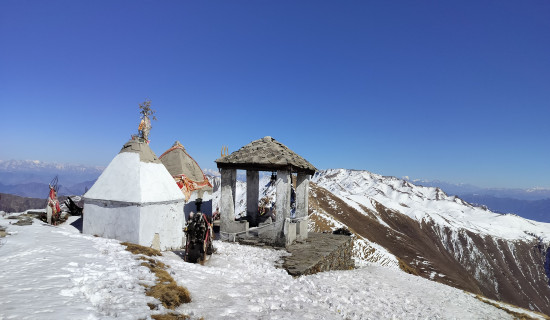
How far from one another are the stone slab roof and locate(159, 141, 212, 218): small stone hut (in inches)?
242

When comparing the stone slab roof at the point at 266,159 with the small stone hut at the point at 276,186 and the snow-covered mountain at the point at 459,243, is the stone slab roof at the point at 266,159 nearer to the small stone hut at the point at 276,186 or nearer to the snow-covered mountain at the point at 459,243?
the small stone hut at the point at 276,186

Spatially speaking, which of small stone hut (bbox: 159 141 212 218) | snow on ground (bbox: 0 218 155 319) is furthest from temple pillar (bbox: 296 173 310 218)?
snow on ground (bbox: 0 218 155 319)

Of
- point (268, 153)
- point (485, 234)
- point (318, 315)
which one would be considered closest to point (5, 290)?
point (318, 315)

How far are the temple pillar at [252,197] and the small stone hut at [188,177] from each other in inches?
134

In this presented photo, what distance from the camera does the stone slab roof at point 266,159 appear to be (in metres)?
16.0

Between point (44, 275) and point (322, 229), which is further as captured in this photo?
point (322, 229)

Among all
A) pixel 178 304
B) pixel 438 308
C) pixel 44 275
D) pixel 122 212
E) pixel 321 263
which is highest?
pixel 122 212

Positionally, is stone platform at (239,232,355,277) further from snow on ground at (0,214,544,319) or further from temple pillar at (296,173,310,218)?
temple pillar at (296,173,310,218)

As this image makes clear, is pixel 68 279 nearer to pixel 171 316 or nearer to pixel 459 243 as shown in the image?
pixel 171 316

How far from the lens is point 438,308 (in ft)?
38.2

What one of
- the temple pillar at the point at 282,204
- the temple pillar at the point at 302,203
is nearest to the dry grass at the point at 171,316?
the temple pillar at the point at 282,204

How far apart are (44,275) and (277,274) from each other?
23.8 ft

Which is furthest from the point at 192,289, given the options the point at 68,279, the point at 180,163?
the point at 180,163

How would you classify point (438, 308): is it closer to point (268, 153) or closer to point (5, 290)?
point (268, 153)
